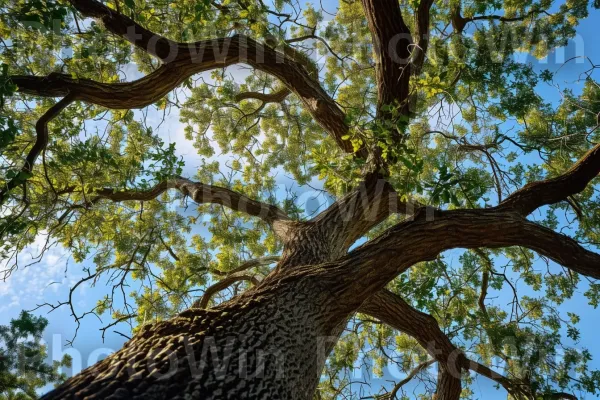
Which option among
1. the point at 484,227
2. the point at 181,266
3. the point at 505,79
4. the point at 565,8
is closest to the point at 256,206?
the point at 181,266

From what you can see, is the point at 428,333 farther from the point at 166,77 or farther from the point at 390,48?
the point at 166,77

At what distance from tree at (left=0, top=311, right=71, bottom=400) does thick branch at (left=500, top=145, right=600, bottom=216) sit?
479 centimetres

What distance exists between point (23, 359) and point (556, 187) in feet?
20.4

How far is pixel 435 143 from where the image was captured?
24.4 ft

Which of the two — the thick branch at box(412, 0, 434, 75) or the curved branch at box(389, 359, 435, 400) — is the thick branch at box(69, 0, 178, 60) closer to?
the thick branch at box(412, 0, 434, 75)

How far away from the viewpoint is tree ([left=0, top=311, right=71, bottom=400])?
14.5 ft

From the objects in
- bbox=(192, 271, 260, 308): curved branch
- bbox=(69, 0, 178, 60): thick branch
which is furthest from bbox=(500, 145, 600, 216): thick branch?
bbox=(69, 0, 178, 60): thick branch

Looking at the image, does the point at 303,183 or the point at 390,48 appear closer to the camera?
the point at 390,48

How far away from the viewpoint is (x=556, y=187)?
162 inches

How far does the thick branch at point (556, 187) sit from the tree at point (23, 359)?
4794 mm

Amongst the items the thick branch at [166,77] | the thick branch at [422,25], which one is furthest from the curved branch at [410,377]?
the thick branch at [422,25]

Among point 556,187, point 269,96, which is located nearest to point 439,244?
point 556,187

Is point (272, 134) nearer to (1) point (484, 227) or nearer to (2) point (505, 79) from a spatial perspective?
(2) point (505, 79)

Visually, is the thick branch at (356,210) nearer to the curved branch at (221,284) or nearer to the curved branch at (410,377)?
the curved branch at (221,284)
